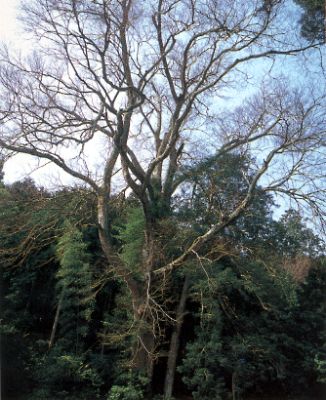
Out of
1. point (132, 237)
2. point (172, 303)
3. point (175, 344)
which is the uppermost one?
point (132, 237)

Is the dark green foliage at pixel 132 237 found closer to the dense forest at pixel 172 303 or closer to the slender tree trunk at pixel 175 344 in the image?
the dense forest at pixel 172 303

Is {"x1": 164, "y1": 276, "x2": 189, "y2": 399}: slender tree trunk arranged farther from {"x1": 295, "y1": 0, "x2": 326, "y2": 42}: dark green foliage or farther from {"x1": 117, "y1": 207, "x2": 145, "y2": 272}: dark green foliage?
{"x1": 295, "y1": 0, "x2": 326, "y2": 42}: dark green foliage

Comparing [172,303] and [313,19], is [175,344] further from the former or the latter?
[313,19]

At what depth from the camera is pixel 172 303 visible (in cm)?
865

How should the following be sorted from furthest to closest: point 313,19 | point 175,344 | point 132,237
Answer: point 175,344
point 132,237
point 313,19

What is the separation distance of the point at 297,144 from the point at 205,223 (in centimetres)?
191

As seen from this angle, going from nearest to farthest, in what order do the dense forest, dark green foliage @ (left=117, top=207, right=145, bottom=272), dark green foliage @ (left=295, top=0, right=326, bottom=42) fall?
dark green foliage @ (left=295, top=0, right=326, bottom=42)
the dense forest
dark green foliage @ (left=117, top=207, right=145, bottom=272)

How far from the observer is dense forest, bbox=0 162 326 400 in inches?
314

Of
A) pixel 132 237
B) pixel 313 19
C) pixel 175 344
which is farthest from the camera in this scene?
pixel 175 344

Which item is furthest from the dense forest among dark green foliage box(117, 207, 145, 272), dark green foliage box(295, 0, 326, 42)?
dark green foliage box(295, 0, 326, 42)

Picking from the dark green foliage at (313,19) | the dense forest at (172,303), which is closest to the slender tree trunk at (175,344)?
the dense forest at (172,303)

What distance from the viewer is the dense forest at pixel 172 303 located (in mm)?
7969

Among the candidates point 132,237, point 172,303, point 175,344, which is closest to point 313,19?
point 132,237

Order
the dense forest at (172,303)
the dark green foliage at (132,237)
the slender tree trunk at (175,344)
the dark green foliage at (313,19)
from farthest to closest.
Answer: the slender tree trunk at (175,344), the dark green foliage at (132,237), the dense forest at (172,303), the dark green foliage at (313,19)
